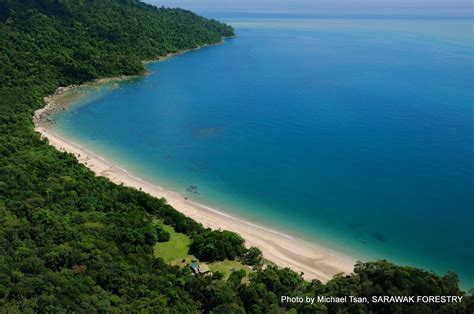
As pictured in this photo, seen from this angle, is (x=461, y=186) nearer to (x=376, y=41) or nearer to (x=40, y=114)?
(x=40, y=114)

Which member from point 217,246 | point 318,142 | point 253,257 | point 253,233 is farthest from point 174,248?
point 318,142

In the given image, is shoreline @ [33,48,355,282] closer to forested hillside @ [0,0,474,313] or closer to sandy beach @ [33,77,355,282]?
sandy beach @ [33,77,355,282]

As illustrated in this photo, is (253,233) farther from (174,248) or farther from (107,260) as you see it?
(107,260)

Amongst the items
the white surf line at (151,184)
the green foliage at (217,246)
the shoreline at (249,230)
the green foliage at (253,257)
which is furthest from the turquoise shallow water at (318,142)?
the green foliage at (217,246)

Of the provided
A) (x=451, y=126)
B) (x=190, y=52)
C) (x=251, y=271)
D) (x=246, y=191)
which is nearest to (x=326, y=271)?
(x=251, y=271)

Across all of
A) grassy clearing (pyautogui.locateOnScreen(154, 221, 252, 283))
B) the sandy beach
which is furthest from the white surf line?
grassy clearing (pyautogui.locateOnScreen(154, 221, 252, 283))

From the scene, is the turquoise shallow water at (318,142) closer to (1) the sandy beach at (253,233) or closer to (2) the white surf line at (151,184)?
(2) the white surf line at (151,184)
